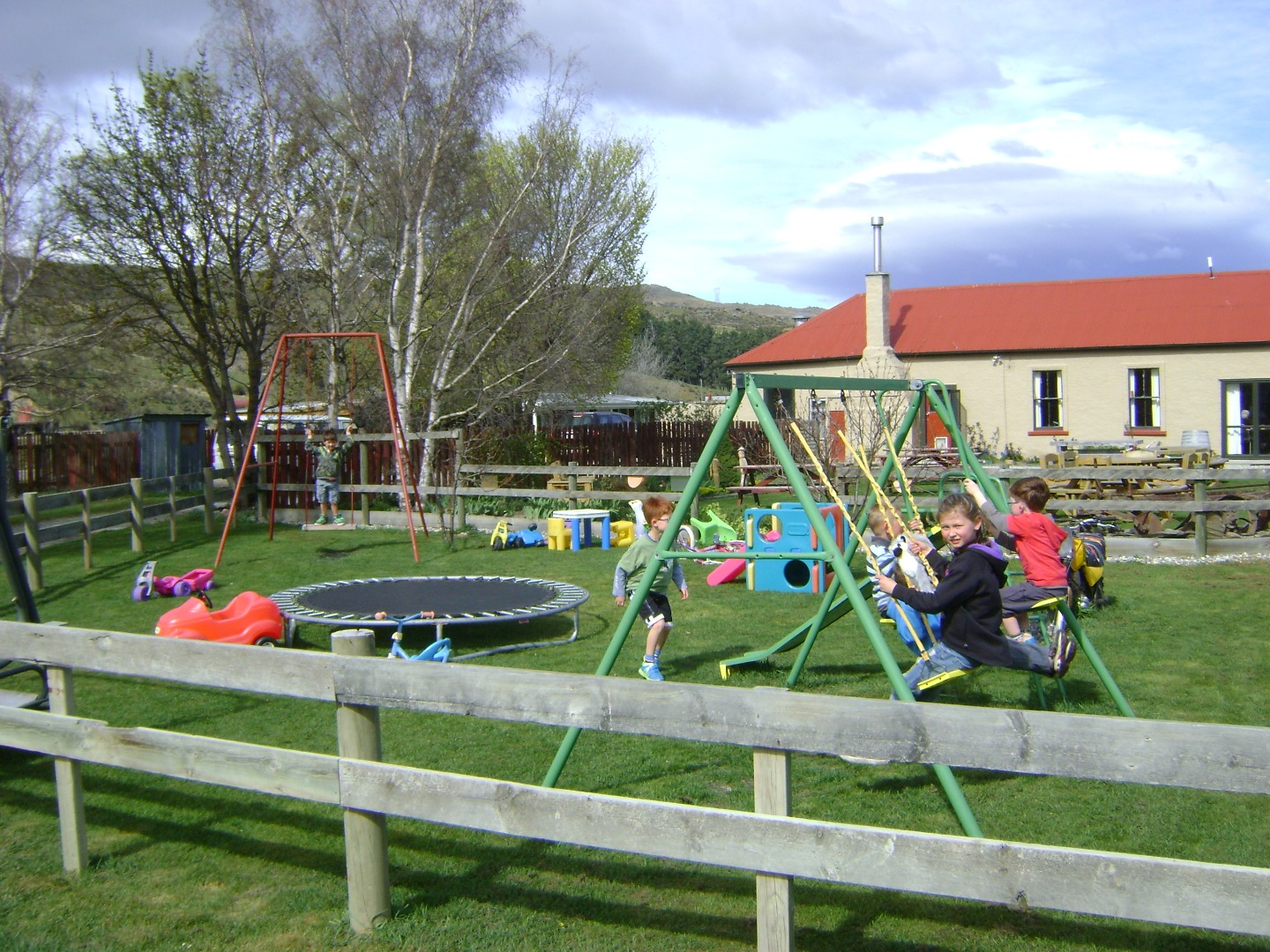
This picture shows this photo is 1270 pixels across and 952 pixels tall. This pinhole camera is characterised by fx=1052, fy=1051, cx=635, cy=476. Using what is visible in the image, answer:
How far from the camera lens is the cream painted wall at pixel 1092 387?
2603 cm

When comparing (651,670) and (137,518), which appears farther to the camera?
(137,518)

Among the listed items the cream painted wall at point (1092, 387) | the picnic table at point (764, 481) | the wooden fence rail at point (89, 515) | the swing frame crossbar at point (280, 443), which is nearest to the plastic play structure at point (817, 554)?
the picnic table at point (764, 481)

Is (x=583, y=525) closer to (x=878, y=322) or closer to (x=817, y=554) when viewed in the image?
(x=817, y=554)

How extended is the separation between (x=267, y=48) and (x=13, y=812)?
18711mm

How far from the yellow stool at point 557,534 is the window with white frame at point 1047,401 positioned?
59.6 ft

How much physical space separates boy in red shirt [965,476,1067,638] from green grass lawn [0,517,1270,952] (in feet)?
2.22

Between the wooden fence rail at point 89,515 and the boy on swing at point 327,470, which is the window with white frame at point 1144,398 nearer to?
the boy on swing at point 327,470

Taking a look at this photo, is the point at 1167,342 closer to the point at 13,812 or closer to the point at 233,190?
the point at 233,190

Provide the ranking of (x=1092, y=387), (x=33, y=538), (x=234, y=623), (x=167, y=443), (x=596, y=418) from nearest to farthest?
(x=234, y=623)
(x=33, y=538)
(x=1092, y=387)
(x=167, y=443)
(x=596, y=418)

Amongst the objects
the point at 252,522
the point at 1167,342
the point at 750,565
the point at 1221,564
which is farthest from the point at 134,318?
the point at 1167,342

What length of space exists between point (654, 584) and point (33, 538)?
7.92 meters

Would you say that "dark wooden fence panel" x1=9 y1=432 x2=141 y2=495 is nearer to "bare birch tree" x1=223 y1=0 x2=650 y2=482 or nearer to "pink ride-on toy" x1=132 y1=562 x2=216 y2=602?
"bare birch tree" x1=223 y1=0 x2=650 y2=482

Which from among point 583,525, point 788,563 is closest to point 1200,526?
point 788,563

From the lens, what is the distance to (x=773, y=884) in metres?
3.01
